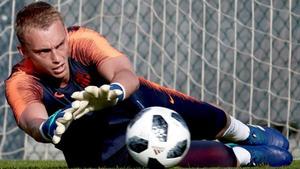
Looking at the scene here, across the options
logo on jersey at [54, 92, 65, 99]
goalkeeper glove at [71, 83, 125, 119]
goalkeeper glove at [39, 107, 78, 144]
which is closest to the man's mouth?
logo on jersey at [54, 92, 65, 99]

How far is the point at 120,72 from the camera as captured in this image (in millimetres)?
3711

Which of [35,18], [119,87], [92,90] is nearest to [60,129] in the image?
[92,90]

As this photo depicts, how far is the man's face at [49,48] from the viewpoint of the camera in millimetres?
3721

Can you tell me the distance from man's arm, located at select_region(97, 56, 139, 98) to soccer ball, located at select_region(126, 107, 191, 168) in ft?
0.46

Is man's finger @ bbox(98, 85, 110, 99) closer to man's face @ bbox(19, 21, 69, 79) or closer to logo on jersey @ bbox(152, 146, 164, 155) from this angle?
logo on jersey @ bbox(152, 146, 164, 155)

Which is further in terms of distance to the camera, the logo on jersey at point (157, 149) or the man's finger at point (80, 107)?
the logo on jersey at point (157, 149)

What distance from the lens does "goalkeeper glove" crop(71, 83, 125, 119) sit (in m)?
3.15

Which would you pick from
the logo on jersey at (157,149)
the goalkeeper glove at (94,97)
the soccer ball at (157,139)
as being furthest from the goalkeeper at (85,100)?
the logo on jersey at (157,149)

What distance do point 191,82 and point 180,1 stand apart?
0.69 m

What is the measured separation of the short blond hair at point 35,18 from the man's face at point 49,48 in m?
0.02

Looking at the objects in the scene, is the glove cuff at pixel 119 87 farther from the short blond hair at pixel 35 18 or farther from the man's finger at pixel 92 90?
the short blond hair at pixel 35 18

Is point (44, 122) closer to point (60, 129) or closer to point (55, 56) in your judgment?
point (60, 129)

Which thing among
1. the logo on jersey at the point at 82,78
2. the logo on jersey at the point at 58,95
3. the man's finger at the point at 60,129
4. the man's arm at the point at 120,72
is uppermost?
the man's arm at the point at 120,72

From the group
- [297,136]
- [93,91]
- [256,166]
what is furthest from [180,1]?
[93,91]
